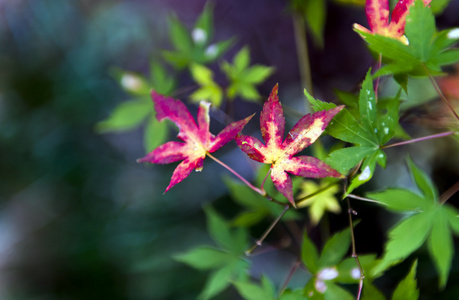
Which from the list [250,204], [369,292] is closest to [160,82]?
[250,204]

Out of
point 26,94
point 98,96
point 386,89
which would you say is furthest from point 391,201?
point 26,94

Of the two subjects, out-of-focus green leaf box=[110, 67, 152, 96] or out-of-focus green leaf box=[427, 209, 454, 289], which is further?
out-of-focus green leaf box=[110, 67, 152, 96]

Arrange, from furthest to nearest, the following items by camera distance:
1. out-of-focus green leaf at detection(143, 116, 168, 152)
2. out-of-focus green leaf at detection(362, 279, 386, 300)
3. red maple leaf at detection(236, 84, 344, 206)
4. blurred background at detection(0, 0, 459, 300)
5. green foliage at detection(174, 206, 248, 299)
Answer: blurred background at detection(0, 0, 459, 300)
out-of-focus green leaf at detection(143, 116, 168, 152)
green foliage at detection(174, 206, 248, 299)
out-of-focus green leaf at detection(362, 279, 386, 300)
red maple leaf at detection(236, 84, 344, 206)

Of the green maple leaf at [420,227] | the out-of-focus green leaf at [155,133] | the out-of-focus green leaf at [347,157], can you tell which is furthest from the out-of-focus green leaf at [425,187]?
the out-of-focus green leaf at [155,133]

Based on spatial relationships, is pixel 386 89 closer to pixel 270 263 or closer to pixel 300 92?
pixel 300 92

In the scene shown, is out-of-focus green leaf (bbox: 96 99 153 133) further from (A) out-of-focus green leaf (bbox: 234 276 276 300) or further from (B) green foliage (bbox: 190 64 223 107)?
(A) out-of-focus green leaf (bbox: 234 276 276 300)

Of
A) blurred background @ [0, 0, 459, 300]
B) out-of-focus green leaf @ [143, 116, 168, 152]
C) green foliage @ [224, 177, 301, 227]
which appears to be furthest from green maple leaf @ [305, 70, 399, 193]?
blurred background @ [0, 0, 459, 300]

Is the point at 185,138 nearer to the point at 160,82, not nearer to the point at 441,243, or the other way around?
the point at 441,243
